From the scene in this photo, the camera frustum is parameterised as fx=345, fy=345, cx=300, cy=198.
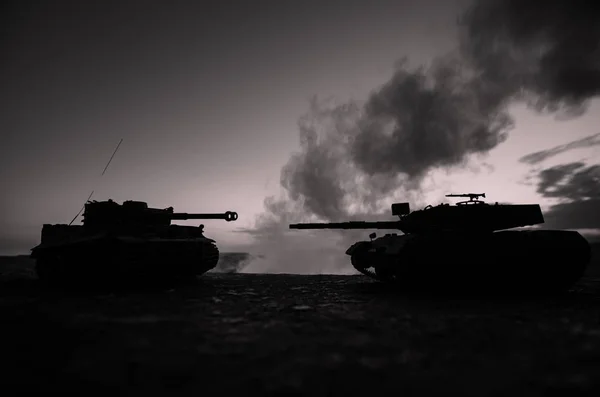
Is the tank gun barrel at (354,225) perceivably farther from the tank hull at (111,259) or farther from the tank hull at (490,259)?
the tank hull at (111,259)

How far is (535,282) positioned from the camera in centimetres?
820

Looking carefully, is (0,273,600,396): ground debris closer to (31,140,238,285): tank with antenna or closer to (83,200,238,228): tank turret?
(31,140,238,285): tank with antenna

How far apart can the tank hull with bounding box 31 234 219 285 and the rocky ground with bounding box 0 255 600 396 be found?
9.57ft

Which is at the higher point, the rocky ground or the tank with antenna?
the tank with antenna

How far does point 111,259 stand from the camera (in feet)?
28.5

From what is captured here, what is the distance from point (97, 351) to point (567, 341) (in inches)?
185

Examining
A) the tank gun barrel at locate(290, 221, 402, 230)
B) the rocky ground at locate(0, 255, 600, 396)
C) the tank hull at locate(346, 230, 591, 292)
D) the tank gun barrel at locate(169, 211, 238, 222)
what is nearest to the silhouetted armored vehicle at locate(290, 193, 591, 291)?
the tank hull at locate(346, 230, 591, 292)

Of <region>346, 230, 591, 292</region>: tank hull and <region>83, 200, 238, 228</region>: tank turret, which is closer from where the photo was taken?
<region>346, 230, 591, 292</region>: tank hull

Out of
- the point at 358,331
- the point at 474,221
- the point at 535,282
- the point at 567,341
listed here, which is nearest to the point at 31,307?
the point at 358,331

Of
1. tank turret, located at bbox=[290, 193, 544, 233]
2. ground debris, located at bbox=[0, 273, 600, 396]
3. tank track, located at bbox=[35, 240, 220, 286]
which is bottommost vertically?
ground debris, located at bbox=[0, 273, 600, 396]

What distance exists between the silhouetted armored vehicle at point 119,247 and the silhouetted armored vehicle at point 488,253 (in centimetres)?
583

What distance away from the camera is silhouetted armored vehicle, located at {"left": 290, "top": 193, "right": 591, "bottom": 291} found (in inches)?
308

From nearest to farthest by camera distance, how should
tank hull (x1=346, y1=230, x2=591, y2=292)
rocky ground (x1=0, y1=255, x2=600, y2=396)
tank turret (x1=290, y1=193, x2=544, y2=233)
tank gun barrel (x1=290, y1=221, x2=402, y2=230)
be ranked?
rocky ground (x1=0, y1=255, x2=600, y2=396) < tank hull (x1=346, y1=230, x2=591, y2=292) < tank turret (x1=290, y1=193, x2=544, y2=233) < tank gun barrel (x1=290, y1=221, x2=402, y2=230)

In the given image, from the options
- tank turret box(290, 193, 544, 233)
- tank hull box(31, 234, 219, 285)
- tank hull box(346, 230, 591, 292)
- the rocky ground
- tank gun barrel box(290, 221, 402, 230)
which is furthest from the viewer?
tank gun barrel box(290, 221, 402, 230)
